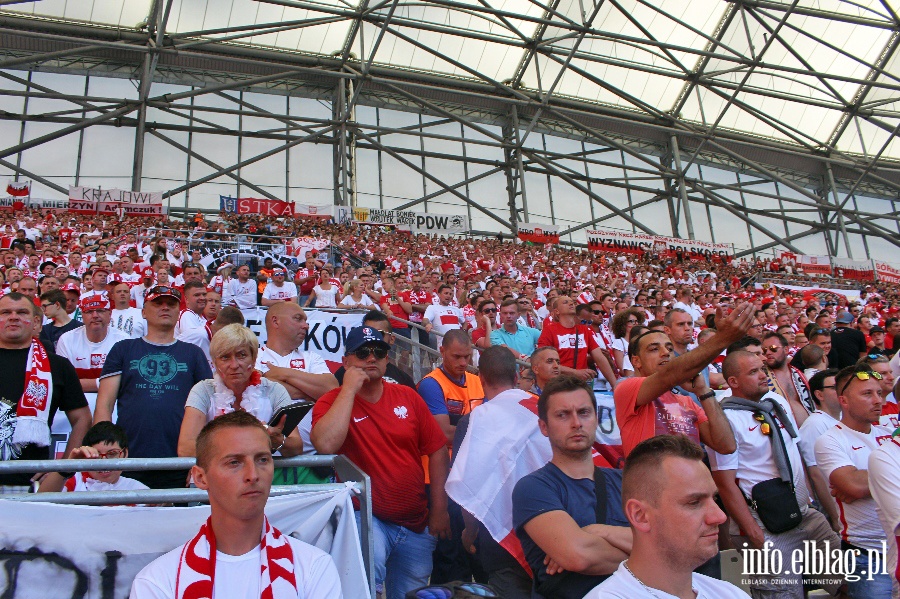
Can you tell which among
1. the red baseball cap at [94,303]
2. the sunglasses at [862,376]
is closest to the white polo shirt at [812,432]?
the sunglasses at [862,376]

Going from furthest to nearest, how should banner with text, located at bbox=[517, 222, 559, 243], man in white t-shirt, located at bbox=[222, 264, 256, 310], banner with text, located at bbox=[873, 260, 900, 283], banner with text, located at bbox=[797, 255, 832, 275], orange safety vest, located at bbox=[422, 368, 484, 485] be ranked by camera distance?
banner with text, located at bbox=[873, 260, 900, 283] < banner with text, located at bbox=[797, 255, 832, 275] < banner with text, located at bbox=[517, 222, 559, 243] < man in white t-shirt, located at bbox=[222, 264, 256, 310] < orange safety vest, located at bbox=[422, 368, 484, 485]

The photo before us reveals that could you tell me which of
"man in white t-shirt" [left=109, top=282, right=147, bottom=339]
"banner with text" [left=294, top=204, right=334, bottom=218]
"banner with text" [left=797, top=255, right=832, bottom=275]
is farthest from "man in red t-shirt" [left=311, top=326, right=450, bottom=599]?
"banner with text" [left=797, top=255, right=832, bottom=275]

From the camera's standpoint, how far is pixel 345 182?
Result: 26859mm

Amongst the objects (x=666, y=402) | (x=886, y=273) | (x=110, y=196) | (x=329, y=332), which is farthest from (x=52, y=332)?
(x=886, y=273)

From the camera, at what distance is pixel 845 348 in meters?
7.62

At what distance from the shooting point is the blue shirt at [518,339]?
7.20 meters

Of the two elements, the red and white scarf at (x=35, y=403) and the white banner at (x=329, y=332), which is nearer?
the red and white scarf at (x=35, y=403)

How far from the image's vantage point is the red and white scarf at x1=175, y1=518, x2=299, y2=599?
2.28 metres

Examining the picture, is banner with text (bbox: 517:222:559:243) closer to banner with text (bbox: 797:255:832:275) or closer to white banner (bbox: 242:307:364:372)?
banner with text (bbox: 797:255:832:275)

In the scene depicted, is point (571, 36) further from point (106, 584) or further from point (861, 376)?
point (106, 584)

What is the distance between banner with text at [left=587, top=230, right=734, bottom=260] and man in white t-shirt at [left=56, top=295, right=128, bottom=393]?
24.3m

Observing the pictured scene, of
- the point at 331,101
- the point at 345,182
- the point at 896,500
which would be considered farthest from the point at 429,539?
the point at 331,101

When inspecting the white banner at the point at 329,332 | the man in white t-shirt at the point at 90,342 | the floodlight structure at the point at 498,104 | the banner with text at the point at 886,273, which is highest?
the floodlight structure at the point at 498,104

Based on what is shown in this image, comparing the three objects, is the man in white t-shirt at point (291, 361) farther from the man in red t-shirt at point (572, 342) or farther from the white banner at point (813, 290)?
the white banner at point (813, 290)
